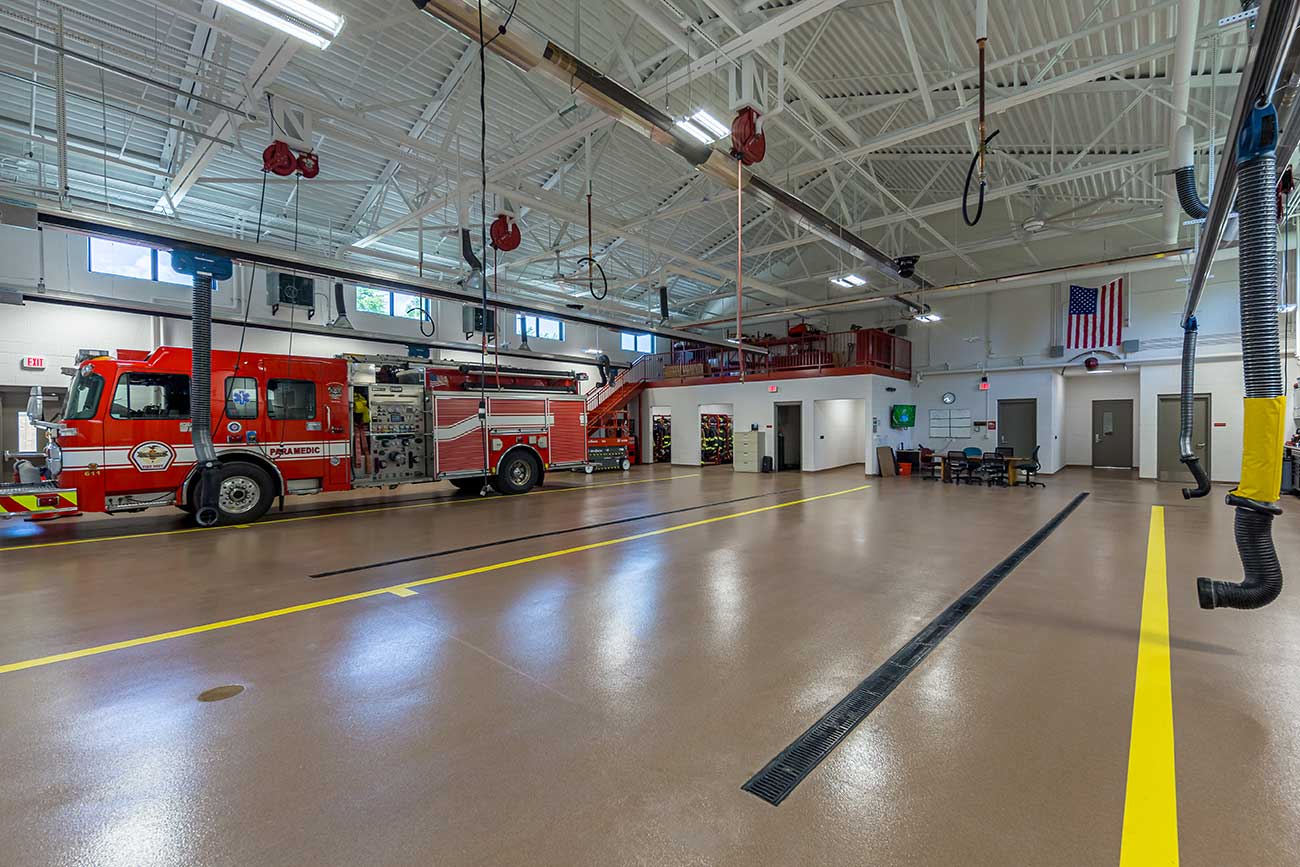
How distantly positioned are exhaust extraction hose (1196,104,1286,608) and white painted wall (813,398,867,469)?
42.2ft

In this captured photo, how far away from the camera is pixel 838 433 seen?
60.2 ft

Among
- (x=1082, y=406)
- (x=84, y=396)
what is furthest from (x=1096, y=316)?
(x=84, y=396)

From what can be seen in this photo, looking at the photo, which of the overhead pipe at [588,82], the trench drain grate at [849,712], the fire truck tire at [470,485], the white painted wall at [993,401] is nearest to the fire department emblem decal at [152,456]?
the fire truck tire at [470,485]

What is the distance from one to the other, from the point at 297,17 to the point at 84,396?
5.97m

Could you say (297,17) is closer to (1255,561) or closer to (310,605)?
(310,605)

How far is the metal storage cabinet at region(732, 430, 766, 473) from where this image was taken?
1641 centimetres

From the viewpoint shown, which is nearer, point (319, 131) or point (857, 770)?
point (857, 770)

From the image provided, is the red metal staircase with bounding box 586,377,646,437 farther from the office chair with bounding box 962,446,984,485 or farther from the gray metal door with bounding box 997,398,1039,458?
the gray metal door with bounding box 997,398,1039,458

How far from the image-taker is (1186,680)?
303 centimetres

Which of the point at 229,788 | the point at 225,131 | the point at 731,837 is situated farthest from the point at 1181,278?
the point at 225,131

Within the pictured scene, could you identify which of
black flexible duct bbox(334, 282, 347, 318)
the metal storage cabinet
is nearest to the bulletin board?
Answer: the metal storage cabinet

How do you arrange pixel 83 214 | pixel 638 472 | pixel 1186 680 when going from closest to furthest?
1. pixel 1186 680
2. pixel 83 214
3. pixel 638 472

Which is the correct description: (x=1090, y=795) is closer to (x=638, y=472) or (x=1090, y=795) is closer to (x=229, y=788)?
(x=229, y=788)

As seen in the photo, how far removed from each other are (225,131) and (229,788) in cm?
1085
